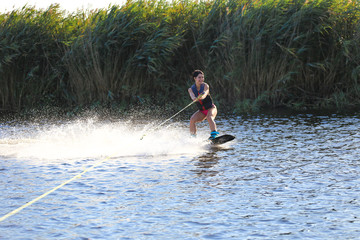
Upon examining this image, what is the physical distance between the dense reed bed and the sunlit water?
5.23m

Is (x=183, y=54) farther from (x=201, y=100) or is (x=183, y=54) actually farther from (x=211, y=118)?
(x=211, y=118)

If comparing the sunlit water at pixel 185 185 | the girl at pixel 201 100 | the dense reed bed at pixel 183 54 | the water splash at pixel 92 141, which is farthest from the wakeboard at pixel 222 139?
the dense reed bed at pixel 183 54

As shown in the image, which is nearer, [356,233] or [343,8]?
[356,233]

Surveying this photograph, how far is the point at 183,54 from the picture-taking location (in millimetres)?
20234

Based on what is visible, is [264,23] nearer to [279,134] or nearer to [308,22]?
[308,22]

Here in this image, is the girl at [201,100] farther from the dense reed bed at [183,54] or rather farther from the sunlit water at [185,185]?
the dense reed bed at [183,54]

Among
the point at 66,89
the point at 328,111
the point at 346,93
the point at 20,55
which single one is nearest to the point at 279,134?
the point at 328,111

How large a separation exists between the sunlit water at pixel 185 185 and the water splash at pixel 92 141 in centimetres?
2

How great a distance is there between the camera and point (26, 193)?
24.6ft

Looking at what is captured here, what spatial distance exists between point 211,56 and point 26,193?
503 inches

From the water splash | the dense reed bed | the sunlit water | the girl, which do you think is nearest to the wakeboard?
the sunlit water

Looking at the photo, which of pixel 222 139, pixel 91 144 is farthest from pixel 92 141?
pixel 222 139

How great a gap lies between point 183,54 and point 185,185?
42.0ft

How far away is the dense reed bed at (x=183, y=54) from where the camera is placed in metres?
18.7
